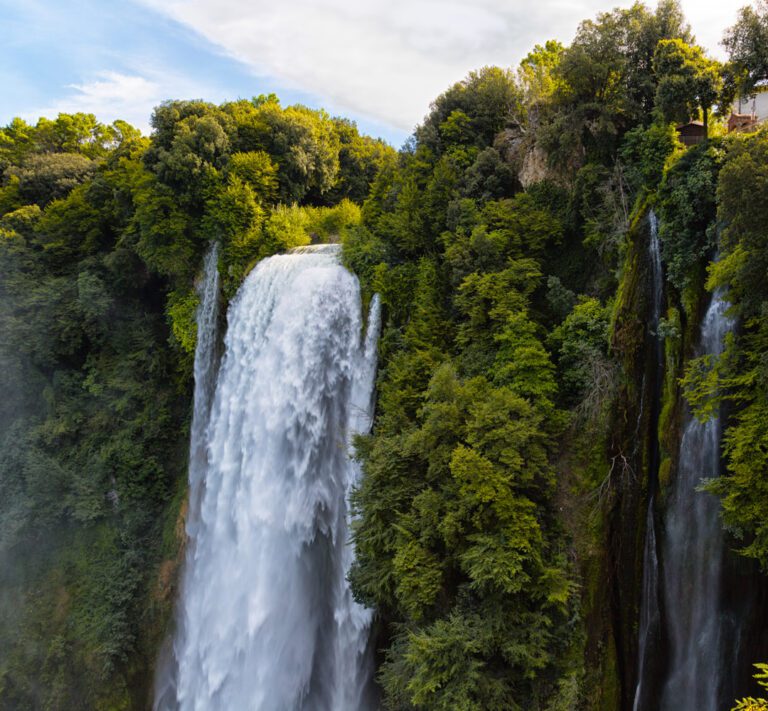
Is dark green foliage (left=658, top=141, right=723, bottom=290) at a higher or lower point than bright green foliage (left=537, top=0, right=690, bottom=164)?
lower

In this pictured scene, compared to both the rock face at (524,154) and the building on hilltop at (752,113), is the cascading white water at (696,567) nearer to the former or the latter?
the building on hilltop at (752,113)

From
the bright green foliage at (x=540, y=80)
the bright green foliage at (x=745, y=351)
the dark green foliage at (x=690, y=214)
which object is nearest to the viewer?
the bright green foliage at (x=745, y=351)

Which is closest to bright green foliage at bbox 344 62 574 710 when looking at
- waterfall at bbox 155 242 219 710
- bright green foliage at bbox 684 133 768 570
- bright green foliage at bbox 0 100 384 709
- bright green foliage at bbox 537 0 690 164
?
bright green foliage at bbox 537 0 690 164

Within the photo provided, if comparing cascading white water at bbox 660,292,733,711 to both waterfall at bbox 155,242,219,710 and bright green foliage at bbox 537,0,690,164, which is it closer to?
bright green foliage at bbox 537,0,690,164

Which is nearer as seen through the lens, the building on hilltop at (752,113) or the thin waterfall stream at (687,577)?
the thin waterfall stream at (687,577)

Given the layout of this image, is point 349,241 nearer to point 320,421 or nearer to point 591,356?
point 320,421

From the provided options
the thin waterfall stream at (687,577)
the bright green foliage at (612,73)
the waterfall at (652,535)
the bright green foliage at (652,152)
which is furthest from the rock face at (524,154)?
Result: the thin waterfall stream at (687,577)

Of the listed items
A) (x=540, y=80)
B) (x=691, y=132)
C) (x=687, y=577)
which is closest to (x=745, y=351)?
(x=687, y=577)
